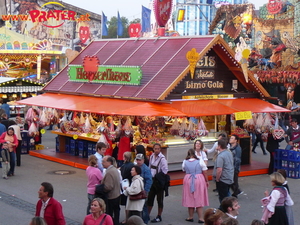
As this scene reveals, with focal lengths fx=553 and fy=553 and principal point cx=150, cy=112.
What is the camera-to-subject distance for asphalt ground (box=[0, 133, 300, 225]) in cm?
1143

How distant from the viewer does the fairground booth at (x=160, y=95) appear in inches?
604

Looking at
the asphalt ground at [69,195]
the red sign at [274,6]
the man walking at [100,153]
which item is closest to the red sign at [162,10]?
the asphalt ground at [69,195]

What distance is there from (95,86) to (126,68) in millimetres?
1738

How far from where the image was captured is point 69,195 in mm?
13250

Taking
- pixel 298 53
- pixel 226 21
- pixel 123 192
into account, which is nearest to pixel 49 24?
pixel 226 21

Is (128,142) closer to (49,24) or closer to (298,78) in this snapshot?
(298,78)

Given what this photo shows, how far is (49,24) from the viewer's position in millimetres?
57312

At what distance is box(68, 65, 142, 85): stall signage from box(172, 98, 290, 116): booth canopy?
64.1 inches

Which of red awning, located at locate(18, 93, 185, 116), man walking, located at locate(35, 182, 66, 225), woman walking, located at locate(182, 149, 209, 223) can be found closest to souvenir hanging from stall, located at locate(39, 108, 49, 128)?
red awning, located at locate(18, 93, 185, 116)

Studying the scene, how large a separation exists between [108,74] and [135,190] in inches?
331

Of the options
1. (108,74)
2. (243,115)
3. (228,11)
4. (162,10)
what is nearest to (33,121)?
(108,74)

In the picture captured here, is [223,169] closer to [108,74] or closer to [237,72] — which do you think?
[237,72]

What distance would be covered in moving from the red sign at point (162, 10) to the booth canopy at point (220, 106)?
421 centimetres

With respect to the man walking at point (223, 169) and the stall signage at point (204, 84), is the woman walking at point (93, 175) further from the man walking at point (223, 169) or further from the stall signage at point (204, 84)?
the stall signage at point (204, 84)
